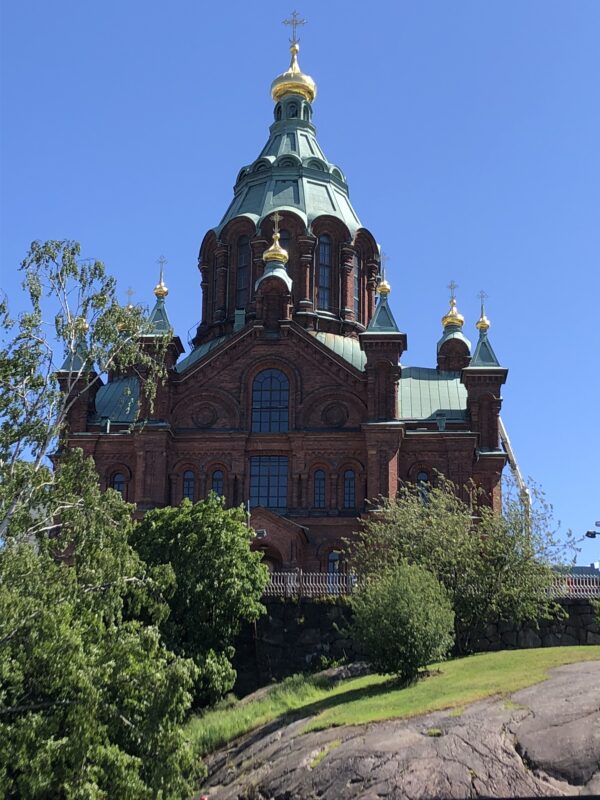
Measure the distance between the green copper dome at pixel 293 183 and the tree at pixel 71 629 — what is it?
115 feet

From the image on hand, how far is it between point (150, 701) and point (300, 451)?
27605mm

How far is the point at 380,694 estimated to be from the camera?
106ft

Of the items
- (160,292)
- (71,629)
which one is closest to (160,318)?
(160,292)

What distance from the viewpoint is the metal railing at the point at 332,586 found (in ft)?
130

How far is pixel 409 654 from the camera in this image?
106 ft

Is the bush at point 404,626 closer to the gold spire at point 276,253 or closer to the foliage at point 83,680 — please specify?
the foliage at point 83,680

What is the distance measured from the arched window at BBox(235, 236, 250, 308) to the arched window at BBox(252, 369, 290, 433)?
822 centimetres

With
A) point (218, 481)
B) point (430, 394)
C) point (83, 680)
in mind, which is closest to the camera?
point (83, 680)

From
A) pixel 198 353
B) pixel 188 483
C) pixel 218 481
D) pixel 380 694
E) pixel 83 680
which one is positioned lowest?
pixel 380 694

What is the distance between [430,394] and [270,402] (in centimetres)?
828

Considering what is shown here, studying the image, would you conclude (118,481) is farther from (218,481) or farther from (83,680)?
(83,680)

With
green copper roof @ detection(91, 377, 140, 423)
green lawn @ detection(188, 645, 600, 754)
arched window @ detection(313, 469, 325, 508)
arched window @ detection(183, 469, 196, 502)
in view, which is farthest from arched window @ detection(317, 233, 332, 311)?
green lawn @ detection(188, 645, 600, 754)

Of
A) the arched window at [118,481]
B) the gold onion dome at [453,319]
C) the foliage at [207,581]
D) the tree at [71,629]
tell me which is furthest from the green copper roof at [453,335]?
the tree at [71,629]

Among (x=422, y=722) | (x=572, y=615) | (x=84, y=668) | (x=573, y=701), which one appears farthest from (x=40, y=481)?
(x=572, y=615)
